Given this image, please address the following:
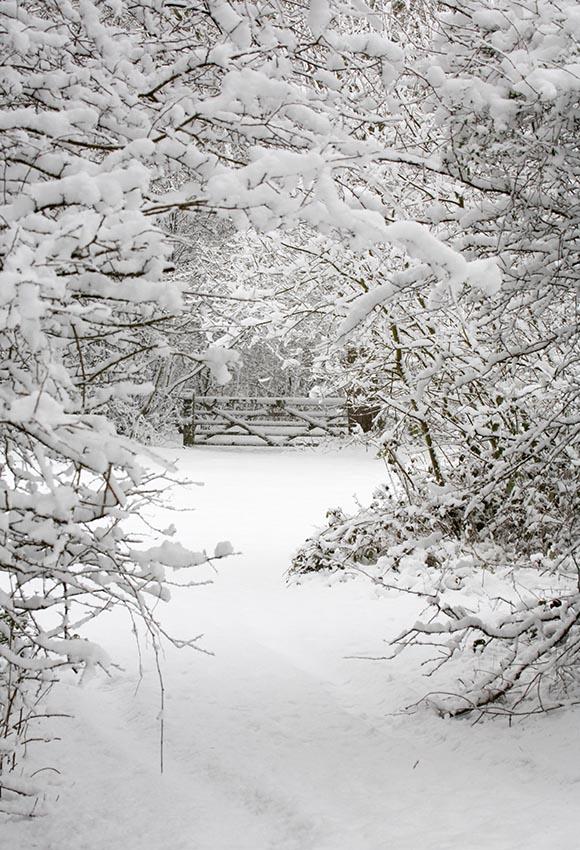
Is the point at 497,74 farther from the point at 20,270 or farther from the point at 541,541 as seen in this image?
the point at 541,541

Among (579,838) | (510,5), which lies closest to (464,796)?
(579,838)

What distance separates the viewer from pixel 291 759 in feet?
13.6

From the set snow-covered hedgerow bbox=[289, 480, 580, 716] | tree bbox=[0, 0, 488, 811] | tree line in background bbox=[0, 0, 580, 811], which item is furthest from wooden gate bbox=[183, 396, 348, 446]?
tree bbox=[0, 0, 488, 811]

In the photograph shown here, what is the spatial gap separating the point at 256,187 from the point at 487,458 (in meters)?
5.08

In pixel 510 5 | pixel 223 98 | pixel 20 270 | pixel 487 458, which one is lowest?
pixel 487 458

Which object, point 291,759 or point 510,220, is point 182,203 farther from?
point 291,759

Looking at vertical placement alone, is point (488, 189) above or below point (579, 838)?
above

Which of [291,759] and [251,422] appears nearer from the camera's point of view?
[291,759]

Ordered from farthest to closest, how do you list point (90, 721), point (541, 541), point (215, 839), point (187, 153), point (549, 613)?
point (541, 541) < point (90, 721) < point (549, 613) < point (215, 839) < point (187, 153)

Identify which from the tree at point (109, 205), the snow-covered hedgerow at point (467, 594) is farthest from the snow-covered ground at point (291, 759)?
the tree at point (109, 205)

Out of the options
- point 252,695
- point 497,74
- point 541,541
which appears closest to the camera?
point 497,74

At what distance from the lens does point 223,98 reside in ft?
8.87

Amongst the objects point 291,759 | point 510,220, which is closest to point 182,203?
point 510,220

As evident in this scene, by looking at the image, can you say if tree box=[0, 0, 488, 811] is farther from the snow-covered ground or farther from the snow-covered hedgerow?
the snow-covered hedgerow
